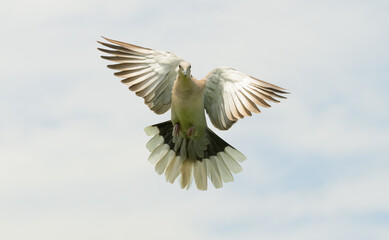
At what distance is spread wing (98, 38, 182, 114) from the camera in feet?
34.0

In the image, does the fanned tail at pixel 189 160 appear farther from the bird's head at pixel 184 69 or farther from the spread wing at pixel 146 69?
the bird's head at pixel 184 69

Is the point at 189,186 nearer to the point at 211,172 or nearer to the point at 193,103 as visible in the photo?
the point at 211,172

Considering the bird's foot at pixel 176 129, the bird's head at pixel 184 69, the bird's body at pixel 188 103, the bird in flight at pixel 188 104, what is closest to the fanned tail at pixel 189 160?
the bird in flight at pixel 188 104

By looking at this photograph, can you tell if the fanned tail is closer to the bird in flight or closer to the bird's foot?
the bird in flight

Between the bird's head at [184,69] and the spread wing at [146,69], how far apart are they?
37 cm

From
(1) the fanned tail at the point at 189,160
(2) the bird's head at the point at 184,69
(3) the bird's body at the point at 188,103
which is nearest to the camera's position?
(2) the bird's head at the point at 184,69

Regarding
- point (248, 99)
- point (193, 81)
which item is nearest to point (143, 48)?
point (193, 81)

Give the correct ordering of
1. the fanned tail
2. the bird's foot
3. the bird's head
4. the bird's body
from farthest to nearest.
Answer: the fanned tail → the bird's foot → the bird's body → the bird's head

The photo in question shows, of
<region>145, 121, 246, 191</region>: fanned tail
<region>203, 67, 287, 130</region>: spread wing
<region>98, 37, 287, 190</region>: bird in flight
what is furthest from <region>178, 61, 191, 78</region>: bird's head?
<region>145, 121, 246, 191</region>: fanned tail

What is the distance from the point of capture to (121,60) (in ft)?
34.1

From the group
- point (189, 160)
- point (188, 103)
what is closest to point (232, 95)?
point (188, 103)

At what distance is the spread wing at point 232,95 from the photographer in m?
9.94

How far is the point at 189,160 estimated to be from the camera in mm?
11133

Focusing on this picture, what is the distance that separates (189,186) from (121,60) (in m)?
2.24
